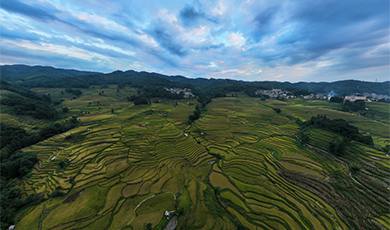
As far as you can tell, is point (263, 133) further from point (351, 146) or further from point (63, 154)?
point (63, 154)

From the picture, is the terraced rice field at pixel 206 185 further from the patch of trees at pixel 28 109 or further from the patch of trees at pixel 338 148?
the patch of trees at pixel 28 109

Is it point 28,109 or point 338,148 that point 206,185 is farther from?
point 28,109

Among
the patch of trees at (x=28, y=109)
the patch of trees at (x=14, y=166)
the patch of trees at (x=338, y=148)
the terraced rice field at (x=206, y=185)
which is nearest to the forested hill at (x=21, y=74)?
Answer: the patch of trees at (x=28, y=109)

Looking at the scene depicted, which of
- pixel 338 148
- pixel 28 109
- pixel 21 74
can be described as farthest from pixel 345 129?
pixel 21 74

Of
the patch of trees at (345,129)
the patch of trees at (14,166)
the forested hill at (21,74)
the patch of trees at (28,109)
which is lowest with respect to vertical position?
the patch of trees at (14,166)

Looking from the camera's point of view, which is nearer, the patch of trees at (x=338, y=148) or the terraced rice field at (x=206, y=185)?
the terraced rice field at (x=206, y=185)

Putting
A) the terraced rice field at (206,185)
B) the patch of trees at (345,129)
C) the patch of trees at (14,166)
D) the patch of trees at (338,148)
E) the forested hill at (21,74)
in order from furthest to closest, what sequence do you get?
the forested hill at (21,74) < the patch of trees at (345,129) < the patch of trees at (338,148) < the patch of trees at (14,166) < the terraced rice field at (206,185)

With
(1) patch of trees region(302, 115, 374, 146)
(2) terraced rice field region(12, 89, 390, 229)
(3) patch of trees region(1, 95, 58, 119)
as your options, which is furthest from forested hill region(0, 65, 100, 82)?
(1) patch of trees region(302, 115, 374, 146)

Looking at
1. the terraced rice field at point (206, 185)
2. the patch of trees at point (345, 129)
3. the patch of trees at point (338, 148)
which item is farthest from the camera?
the patch of trees at point (345, 129)

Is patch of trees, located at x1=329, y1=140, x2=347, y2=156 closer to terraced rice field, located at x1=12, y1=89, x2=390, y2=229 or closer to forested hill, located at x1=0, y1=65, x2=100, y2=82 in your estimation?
terraced rice field, located at x1=12, y1=89, x2=390, y2=229

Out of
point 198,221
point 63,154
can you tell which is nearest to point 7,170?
point 63,154
